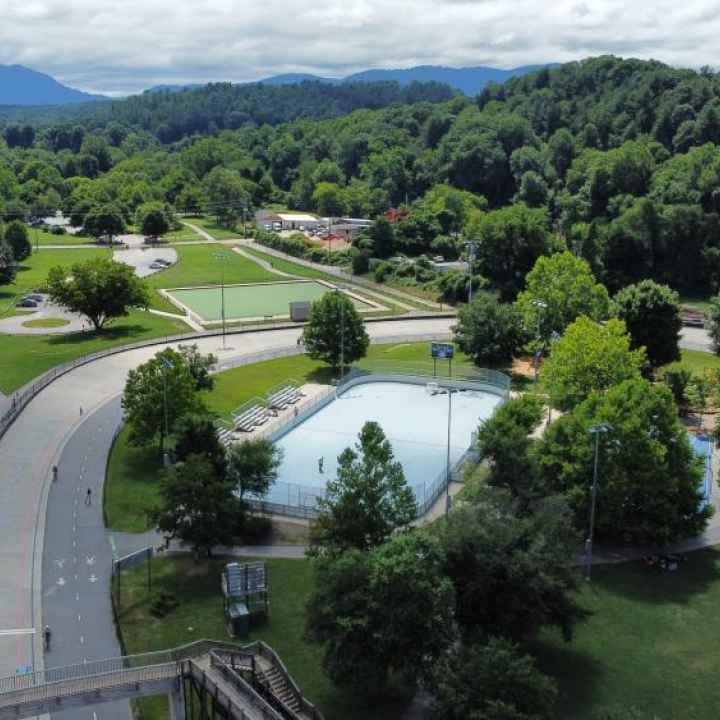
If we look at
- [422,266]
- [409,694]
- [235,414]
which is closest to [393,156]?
[422,266]

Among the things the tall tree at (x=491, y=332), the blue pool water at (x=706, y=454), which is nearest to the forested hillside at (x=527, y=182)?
the tall tree at (x=491, y=332)

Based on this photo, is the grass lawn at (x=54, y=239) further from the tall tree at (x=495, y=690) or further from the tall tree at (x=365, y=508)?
the tall tree at (x=495, y=690)

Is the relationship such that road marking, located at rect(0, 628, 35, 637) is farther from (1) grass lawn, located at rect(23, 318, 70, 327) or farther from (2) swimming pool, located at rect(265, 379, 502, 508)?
(1) grass lawn, located at rect(23, 318, 70, 327)

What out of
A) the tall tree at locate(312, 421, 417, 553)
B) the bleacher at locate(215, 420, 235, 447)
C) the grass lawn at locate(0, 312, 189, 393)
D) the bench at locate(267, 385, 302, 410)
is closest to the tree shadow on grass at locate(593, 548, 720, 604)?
the tall tree at locate(312, 421, 417, 553)

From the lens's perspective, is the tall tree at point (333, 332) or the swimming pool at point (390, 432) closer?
the swimming pool at point (390, 432)

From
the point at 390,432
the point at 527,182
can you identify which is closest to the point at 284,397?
the point at 390,432

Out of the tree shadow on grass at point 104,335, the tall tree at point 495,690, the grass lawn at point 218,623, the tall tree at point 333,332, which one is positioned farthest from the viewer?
the tree shadow on grass at point 104,335
